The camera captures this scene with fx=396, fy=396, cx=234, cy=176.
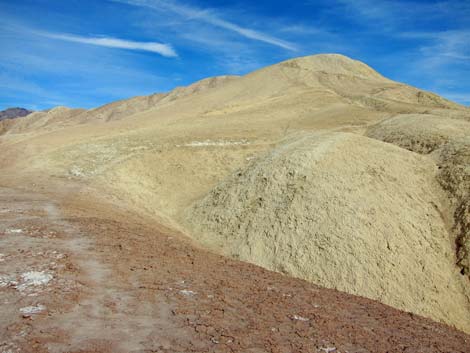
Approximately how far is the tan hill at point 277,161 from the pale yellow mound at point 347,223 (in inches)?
1.7

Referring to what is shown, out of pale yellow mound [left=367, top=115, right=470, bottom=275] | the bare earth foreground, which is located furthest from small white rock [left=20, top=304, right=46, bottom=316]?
pale yellow mound [left=367, top=115, right=470, bottom=275]

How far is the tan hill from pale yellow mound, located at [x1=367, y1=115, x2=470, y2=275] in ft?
0.97

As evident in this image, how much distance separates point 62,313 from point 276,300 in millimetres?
3470

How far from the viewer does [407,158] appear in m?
13.7

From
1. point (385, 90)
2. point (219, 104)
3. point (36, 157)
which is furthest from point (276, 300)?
point (385, 90)

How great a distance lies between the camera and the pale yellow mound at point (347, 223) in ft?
32.9

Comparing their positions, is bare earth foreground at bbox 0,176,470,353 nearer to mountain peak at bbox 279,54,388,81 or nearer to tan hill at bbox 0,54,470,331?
tan hill at bbox 0,54,470,331

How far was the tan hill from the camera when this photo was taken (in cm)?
1047

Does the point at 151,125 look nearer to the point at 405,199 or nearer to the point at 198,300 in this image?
the point at 405,199

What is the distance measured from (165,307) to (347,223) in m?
6.48

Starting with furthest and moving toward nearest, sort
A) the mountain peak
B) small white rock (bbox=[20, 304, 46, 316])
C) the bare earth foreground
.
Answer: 1. the mountain peak
2. small white rock (bbox=[20, 304, 46, 316])
3. the bare earth foreground

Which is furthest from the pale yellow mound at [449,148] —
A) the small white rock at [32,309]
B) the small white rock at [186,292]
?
the small white rock at [32,309]

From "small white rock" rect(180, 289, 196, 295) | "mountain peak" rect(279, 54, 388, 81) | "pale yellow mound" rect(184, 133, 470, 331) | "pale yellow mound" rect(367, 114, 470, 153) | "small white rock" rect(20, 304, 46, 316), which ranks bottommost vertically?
"small white rock" rect(20, 304, 46, 316)

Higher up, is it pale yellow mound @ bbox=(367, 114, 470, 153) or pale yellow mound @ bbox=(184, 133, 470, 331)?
pale yellow mound @ bbox=(367, 114, 470, 153)
